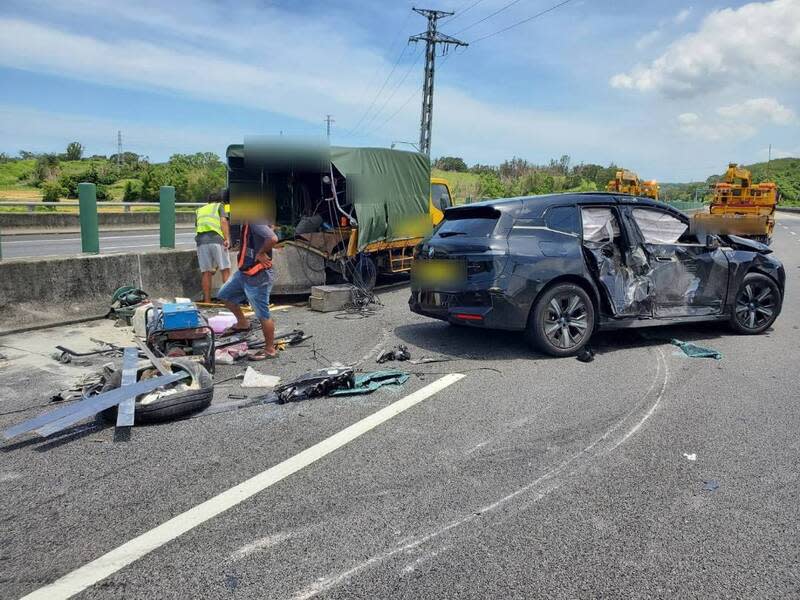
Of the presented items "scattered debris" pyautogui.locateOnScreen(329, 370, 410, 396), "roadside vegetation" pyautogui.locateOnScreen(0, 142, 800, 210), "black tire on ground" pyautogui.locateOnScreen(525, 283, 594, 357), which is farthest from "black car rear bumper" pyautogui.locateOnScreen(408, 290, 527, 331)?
"roadside vegetation" pyautogui.locateOnScreen(0, 142, 800, 210)

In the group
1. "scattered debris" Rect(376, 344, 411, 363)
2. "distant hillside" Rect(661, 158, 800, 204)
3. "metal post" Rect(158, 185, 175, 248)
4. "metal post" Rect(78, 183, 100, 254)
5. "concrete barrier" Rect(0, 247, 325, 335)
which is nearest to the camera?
"scattered debris" Rect(376, 344, 411, 363)

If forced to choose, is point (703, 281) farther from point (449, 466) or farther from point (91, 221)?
point (91, 221)

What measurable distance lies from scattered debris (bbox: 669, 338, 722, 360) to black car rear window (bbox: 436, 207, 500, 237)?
2.53 m

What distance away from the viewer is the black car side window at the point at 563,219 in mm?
6406

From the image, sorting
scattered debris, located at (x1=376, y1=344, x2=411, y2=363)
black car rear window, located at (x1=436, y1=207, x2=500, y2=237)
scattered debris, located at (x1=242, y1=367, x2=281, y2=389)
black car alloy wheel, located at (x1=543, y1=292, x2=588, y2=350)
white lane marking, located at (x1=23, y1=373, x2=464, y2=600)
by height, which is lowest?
white lane marking, located at (x1=23, y1=373, x2=464, y2=600)

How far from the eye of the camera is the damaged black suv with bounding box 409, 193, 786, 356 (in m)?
6.07

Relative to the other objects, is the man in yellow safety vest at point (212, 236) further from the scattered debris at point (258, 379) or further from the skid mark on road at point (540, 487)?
the skid mark on road at point (540, 487)

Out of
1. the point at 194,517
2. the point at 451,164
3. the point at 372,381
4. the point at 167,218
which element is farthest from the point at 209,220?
the point at 451,164

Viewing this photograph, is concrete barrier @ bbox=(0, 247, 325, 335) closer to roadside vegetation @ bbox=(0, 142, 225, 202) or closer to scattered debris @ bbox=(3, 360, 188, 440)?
scattered debris @ bbox=(3, 360, 188, 440)

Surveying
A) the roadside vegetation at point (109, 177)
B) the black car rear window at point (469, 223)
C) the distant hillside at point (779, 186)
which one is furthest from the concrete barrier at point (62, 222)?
the distant hillside at point (779, 186)

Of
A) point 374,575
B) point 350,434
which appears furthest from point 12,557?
point 350,434

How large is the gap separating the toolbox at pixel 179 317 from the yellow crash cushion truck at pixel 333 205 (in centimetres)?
308

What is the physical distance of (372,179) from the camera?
1016 cm

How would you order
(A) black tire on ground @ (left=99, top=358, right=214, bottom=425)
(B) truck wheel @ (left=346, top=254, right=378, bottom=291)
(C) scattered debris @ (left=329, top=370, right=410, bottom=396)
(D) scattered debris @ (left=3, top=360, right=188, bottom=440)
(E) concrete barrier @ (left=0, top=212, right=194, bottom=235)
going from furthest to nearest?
1. (E) concrete barrier @ (left=0, top=212, right=194, bottom=235)
2. (B) truck wheel @ (left=346, top=254, right=378, bottom=291)
3. (C) scattered debris @ (left=329, top=370, right=410, bottom=396)
4. (A) black tire on ground @ (left=99, top=358, right=214, bottom=425)
5. (D) scattered debris @ (left=3, top=360, right=188, bottom=440)
